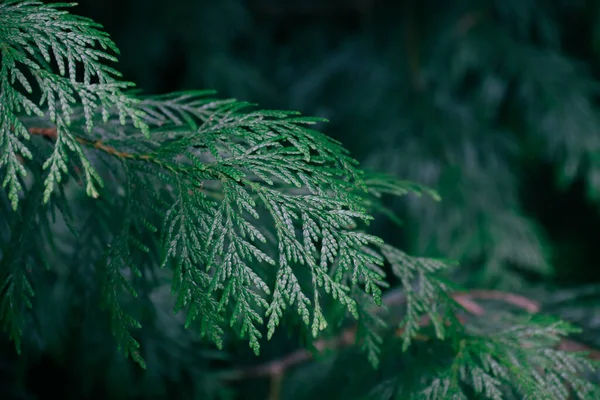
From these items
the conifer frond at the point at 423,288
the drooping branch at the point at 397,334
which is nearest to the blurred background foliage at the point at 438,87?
the drooping branch at the point at 397,334

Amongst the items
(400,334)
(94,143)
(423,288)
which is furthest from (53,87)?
(400,334)

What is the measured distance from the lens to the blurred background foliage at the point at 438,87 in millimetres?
2740

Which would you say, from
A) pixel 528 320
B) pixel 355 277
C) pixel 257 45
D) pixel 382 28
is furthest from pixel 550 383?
pixel 257 45

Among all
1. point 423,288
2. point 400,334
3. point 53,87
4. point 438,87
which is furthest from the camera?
point 438,87

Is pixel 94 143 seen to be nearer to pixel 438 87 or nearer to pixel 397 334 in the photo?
pixel 397 334

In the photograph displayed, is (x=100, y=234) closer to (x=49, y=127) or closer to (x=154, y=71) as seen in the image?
(x=49, y=127)

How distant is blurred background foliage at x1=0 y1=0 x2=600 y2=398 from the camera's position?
2740 millimetres

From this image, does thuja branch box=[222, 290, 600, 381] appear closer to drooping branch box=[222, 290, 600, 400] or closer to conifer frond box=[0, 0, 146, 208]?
drooping branch box=[222, 290, 600, 400]

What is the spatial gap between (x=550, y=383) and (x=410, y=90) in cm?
216

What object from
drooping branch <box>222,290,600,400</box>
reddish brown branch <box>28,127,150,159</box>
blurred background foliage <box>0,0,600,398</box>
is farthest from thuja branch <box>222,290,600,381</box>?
reddish brown branch <box>28,127,150,159</box>

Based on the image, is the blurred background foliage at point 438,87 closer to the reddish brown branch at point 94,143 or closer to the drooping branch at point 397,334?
the drooping branch at point 397,334

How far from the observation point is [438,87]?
124 inches

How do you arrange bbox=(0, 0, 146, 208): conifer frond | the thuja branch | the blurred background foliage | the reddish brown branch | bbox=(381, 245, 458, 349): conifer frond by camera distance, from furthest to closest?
the blurred background foliage → the thuja branch → bbox=(381, 245, 458, 349): conifer frond → the reddish brown branch → bbox=(0, 0, 146, 208): conifer frond

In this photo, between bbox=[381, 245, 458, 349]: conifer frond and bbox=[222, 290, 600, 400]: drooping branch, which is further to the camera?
bbox=[222, 290, 600, 400]: drooping branch
